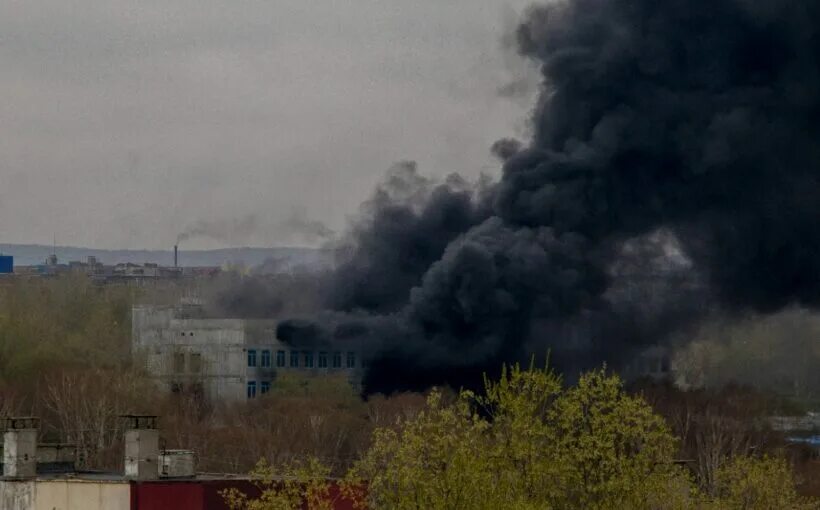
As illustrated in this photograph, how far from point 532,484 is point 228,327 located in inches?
2094

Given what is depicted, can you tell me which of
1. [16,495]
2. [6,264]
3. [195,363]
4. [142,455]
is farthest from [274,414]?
[6,264]

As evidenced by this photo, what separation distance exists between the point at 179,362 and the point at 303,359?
6.33 metres

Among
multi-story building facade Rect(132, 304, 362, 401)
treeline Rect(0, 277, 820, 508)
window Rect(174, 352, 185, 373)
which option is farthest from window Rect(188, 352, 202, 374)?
treeline Rect(0, 277, 820, 508)

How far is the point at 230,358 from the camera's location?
8838 centimetres

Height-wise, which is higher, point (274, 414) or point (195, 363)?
point (195, 363)

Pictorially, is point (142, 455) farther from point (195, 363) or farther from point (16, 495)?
point (195, 363)

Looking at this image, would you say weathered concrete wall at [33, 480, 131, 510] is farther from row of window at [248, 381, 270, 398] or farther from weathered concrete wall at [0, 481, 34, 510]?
row of window at [248, 381, 270, 398]

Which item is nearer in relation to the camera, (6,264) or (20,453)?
(20,453)

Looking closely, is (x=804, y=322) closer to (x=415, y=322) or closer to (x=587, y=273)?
(x=587, y=273)

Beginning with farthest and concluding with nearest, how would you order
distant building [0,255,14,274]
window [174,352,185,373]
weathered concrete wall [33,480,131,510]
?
distant building [0,255,14,274]
window [174,352,185,373]
weathered concrete wall [33,480,131,510]

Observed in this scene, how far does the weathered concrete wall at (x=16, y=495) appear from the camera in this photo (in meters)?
43.6

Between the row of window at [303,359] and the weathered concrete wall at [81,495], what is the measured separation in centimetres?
4086

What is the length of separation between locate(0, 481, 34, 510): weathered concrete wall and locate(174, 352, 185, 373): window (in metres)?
47.0

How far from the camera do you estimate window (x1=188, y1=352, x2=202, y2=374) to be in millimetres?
90625
